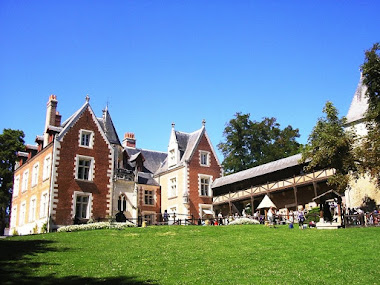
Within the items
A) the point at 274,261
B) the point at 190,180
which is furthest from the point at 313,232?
the point at 190,180

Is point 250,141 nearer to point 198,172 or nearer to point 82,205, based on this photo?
point 198,172

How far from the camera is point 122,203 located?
1240 inches

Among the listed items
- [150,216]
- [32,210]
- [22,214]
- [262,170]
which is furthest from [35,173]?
[262,170]

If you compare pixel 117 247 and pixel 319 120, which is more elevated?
pixel 319 120

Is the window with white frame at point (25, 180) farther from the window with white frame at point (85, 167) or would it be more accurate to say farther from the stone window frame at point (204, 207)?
the stone window frame at point (204, 207)

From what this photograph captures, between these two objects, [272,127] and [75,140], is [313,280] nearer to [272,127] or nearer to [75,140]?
[75,140]

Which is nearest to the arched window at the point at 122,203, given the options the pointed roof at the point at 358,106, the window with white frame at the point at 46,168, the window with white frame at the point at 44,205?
the window with white frame at the point at 44,205

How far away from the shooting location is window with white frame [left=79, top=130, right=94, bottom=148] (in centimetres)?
2991

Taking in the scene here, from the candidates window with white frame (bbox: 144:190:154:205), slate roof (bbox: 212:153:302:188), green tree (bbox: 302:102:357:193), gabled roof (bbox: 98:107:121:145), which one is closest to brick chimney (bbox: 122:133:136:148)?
window with white frame (bbox: 144:190:154:205)

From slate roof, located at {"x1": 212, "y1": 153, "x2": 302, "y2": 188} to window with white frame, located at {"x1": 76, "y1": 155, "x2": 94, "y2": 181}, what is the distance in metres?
11.9

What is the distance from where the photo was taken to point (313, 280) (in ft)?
35.9

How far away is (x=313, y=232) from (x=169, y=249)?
788 cm

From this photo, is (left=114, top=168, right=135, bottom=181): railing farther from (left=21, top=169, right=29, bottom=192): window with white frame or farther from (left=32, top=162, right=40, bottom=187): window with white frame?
(left=21, top=169, right=29, bottom=192): window with white frame

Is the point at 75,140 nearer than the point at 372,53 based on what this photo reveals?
No
